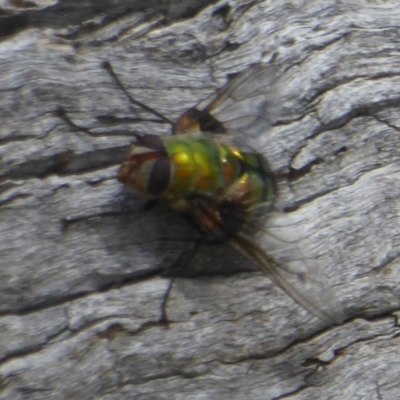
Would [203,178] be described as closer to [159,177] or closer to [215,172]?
[215,172]

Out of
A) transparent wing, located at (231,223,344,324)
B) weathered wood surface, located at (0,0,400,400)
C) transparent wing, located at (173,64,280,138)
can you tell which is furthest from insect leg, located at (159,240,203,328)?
transparent wing, located at (173,64,280,138)

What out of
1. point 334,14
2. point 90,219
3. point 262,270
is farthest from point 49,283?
point 334,14

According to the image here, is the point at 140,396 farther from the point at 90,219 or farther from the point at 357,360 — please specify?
the point at 357,360

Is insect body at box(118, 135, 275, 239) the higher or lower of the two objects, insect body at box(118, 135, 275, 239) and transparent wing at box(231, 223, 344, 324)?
the higher

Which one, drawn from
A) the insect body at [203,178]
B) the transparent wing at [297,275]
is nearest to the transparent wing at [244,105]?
the insect body at [203,178]

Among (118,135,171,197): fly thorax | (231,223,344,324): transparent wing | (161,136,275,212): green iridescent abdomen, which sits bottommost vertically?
(231,223,344,324): transparent wing

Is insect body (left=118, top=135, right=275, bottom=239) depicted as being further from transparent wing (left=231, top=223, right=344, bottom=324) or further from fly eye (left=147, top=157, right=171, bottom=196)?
transparent wing (left=231, top=223, right=344, bottom=324)

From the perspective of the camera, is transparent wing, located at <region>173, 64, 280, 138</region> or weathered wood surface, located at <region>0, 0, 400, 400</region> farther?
transparent wing, located at <region>173, 64, 280, 138</region>

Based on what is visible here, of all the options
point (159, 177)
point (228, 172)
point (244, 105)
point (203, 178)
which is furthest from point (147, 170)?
point (244, 105)
